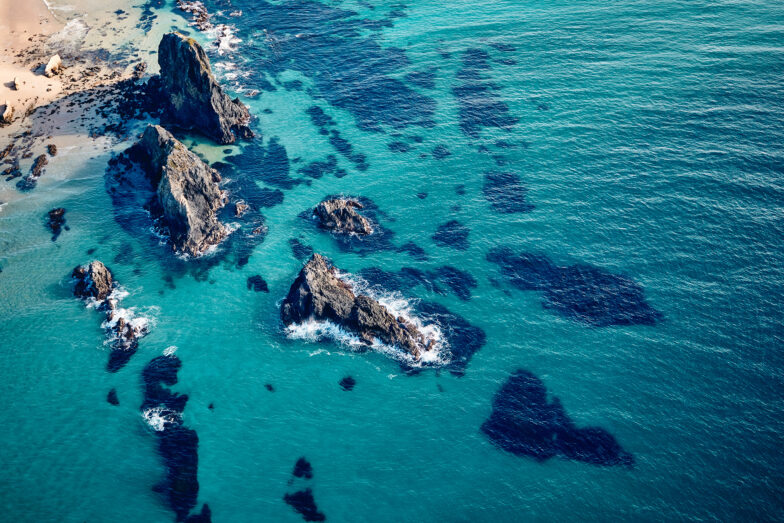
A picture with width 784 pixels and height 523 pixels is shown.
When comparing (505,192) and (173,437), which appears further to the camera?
(505,192)

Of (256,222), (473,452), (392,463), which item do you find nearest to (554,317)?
(473,452)

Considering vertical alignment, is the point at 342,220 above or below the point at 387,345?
above

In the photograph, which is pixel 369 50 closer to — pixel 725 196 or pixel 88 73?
pixel 88 73

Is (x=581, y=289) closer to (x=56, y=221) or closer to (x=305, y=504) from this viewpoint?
(x=305, y=504)

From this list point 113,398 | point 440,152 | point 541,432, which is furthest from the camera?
point 440,152

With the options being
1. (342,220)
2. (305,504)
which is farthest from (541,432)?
(342,220)

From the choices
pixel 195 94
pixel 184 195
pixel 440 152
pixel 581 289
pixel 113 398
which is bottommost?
pixel 113 398

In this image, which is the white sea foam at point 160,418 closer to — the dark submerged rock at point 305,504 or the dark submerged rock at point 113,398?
the dark submerged rock at point 113,398

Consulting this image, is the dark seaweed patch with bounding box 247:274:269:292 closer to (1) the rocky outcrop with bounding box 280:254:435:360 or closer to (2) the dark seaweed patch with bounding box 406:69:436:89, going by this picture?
(1) the rocky outcrop with bounding box 280:254:435:360
